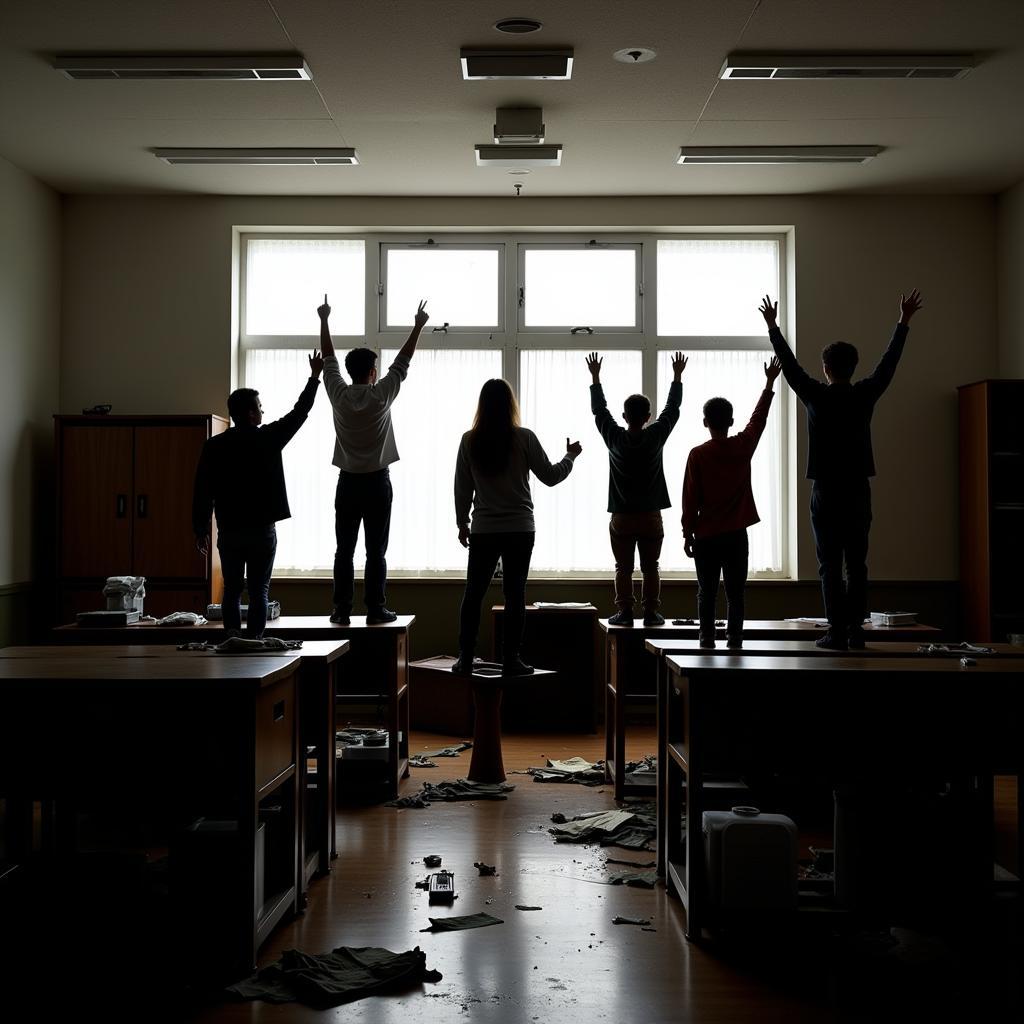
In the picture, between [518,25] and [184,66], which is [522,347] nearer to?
[518,25]

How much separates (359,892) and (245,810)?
2.83 feet

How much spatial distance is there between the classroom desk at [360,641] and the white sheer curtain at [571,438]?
2.08 meters

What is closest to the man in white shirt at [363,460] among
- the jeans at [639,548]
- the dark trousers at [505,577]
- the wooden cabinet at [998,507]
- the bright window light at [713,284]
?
the dark trousers at [505,577]

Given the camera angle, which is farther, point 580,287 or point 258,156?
point 580,287

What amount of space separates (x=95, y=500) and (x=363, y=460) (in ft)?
7.55

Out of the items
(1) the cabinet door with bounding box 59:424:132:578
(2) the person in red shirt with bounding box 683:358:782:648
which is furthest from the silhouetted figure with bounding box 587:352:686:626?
(1) the cabinet door with bounding box 59:424:132:578

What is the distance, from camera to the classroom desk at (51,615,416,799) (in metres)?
4.68

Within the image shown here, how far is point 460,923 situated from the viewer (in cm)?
304

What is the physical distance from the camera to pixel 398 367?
16.6 ft

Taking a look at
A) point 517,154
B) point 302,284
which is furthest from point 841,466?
point 302,284

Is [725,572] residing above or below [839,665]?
above

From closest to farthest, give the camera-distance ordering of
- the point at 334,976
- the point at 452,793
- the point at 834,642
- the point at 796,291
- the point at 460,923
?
1. the point at 334,976
2. the point at 460,923
3. the point at 834,642
4. the point at 452,793
5. the point at 796,291

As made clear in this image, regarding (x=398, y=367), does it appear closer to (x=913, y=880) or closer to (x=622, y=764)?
(x=622, y=764)

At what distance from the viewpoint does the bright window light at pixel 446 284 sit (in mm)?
7145
